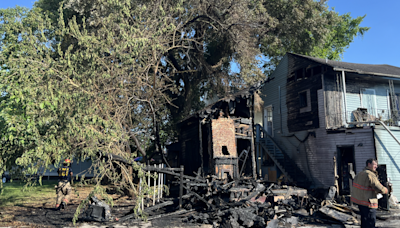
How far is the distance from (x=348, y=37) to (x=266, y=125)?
16824 mm

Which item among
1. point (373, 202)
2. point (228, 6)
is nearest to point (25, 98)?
point (373, 202)

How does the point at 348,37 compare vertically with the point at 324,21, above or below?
above

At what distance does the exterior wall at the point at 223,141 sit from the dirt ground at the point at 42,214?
5.02 metres

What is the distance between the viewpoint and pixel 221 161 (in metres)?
15.5

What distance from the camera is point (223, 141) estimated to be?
15.9 meters

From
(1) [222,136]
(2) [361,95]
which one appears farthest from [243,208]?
(2) [361,95]

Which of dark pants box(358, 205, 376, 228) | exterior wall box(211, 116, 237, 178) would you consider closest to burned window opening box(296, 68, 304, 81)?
exterior wall box(211, 116, 237, 178)

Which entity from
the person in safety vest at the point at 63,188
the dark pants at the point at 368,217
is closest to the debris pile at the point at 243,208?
the dark pants at the point at 368,217

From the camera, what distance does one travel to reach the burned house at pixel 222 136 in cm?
1561

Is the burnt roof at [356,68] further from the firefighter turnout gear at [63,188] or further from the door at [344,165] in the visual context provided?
the firefighter turnout gear at [63,188]

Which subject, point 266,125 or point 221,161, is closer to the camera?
point 221,161

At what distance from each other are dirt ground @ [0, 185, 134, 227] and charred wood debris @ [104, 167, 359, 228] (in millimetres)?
1797

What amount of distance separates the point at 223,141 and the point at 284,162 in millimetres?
5756

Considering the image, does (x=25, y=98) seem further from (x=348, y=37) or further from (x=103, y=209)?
(x=348, y=37)
